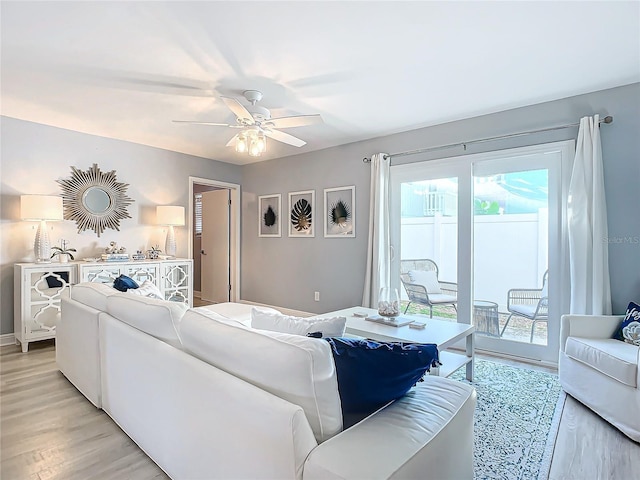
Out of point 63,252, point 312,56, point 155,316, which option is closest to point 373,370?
point 155,316

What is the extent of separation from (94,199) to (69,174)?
369 millimetres

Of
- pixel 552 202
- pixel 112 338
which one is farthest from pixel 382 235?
pixel 112 338

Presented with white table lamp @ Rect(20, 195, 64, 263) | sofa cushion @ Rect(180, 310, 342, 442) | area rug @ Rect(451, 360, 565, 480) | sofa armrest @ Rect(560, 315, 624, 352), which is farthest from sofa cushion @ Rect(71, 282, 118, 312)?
sofa armrest @ Rect(560, 315, 624, 352)

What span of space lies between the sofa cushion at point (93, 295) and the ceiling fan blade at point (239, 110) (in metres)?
1.56

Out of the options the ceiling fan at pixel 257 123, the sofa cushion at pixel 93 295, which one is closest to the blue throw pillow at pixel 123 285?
the sofa cushion at pixel 93 295

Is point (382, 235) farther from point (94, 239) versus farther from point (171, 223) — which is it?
point (94, 239)

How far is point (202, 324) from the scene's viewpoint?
4.90 ft

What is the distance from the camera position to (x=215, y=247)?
6.17m

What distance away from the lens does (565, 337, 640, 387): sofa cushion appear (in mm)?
2039

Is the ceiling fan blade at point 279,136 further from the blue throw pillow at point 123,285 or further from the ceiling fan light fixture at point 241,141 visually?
the blue throw pillow at point 123,285

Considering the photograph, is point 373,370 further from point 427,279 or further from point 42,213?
point 42,213

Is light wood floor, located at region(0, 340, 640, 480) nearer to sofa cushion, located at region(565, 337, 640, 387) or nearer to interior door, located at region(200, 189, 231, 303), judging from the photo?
sofa cushion, located at region(565, 337, 640, 387)

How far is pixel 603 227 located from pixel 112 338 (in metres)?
3.64

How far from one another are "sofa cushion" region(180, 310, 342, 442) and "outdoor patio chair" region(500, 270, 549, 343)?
289 centimetres
